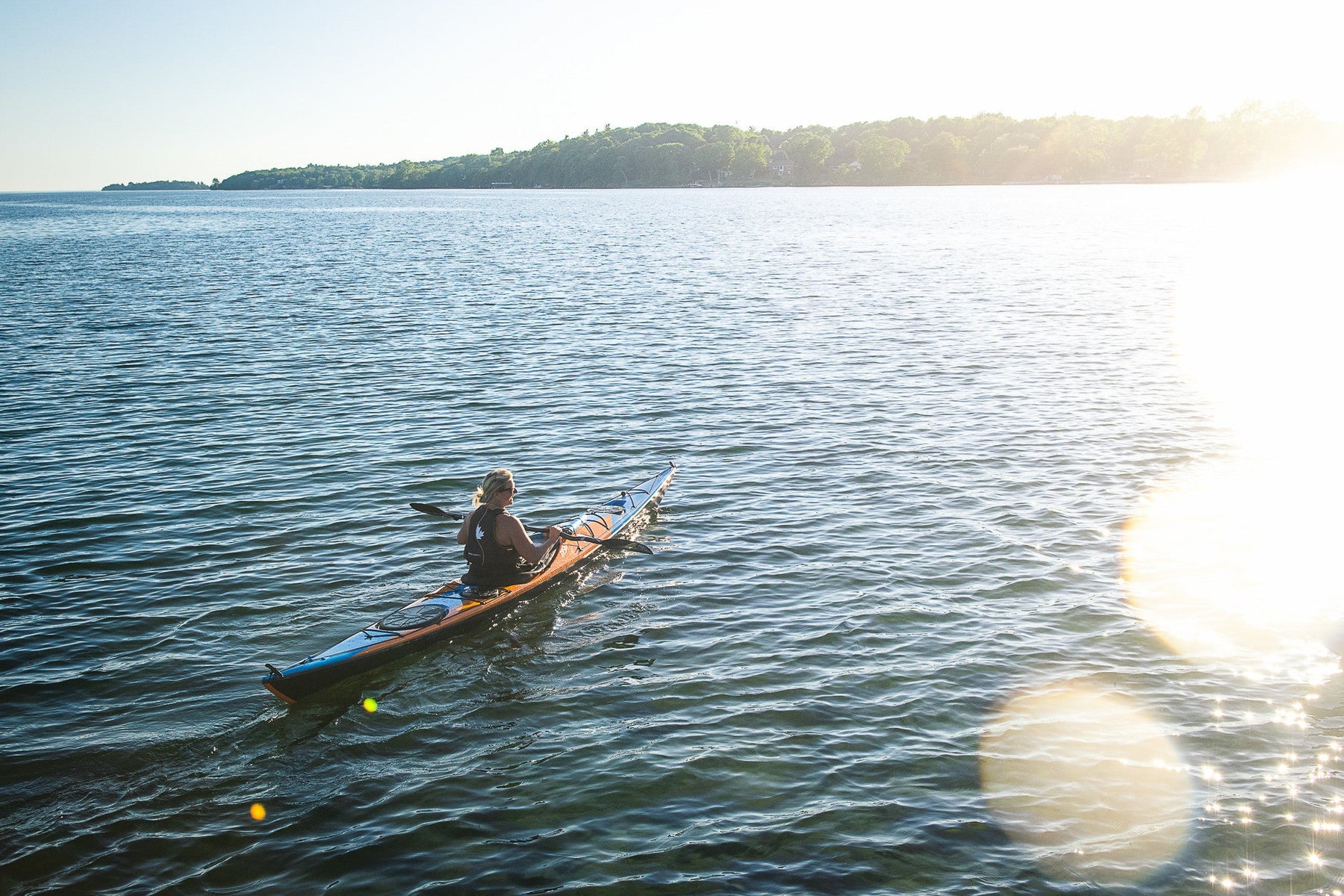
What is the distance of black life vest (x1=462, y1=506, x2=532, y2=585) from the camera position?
11305 millimetres

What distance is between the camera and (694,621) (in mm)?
11281

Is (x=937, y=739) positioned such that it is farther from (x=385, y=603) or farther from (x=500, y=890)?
(x=385, y=603)

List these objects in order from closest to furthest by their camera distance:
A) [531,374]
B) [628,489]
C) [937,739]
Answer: [937,739], [628,489], [531,374]

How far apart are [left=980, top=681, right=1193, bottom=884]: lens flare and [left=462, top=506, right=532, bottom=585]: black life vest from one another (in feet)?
18.4

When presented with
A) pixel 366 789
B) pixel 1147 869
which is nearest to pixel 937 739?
pixel 1147 869

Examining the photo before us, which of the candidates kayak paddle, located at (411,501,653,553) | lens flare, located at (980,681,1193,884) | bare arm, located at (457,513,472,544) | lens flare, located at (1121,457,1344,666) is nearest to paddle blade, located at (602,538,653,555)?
kayak paddle, located at (411,501,653,553)

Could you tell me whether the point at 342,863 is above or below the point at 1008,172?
below

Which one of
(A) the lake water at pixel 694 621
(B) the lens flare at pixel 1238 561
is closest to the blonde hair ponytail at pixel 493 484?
(A) the lake water at pixel 694 621

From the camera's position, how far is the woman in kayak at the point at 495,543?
11.2m

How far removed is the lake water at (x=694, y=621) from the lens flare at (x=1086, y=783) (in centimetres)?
4

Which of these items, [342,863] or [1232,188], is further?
[1232,188]

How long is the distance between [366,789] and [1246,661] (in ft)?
29.1

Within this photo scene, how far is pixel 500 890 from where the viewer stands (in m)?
6.94

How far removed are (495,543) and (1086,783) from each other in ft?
21.7
